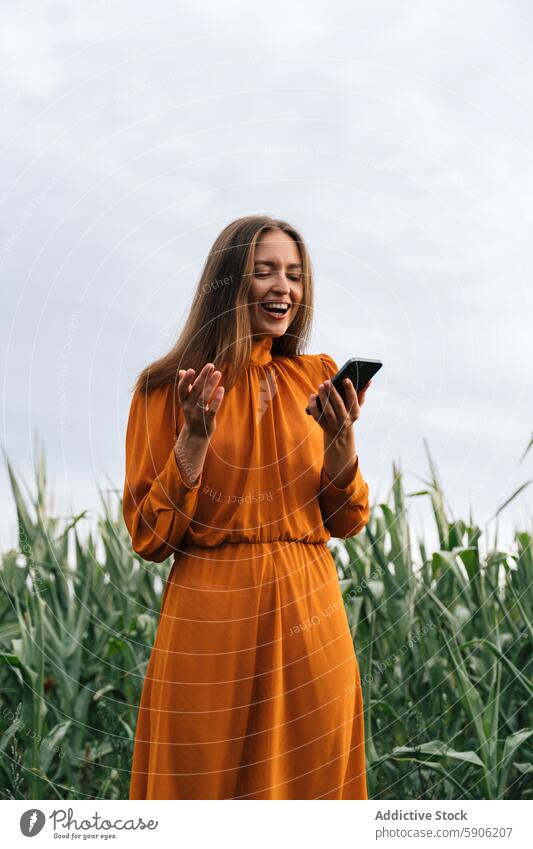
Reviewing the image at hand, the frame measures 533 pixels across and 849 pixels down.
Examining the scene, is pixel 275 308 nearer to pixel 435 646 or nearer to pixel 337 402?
pixel 337 402

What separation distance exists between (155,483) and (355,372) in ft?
1.71

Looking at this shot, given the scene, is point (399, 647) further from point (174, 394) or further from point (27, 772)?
point (174, 394)

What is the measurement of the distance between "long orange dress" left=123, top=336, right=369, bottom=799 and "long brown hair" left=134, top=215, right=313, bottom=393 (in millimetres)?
134

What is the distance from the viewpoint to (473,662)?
3.59m

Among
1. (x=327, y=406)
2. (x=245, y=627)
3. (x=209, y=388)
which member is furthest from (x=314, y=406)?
(x=245, y=627)

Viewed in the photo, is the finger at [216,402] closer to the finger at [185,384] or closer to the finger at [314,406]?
the finger at [185,384]

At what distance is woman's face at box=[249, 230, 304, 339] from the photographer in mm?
2234

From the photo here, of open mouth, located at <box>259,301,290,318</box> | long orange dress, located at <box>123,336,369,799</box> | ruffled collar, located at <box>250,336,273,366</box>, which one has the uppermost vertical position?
open mouth, located at <box>259,301,290,318</box>

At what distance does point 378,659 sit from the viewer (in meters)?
3.55

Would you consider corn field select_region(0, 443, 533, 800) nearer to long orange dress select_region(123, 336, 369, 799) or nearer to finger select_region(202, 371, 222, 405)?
long orange dress select_region(123, 336, 369, 799)

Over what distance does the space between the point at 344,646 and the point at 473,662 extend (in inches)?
63.1
